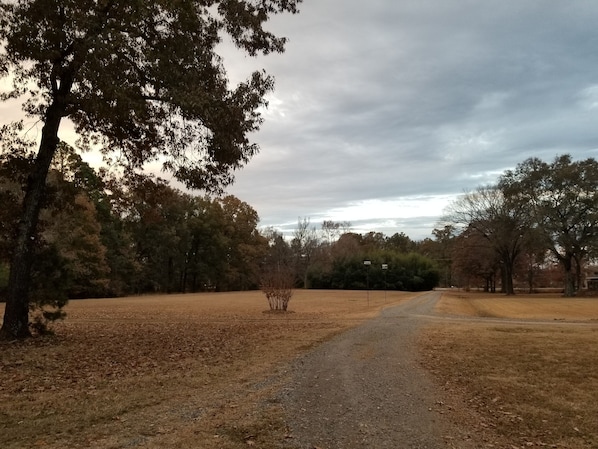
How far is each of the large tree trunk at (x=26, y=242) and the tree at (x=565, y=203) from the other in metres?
50.3

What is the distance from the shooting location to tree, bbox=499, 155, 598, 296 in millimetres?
50750

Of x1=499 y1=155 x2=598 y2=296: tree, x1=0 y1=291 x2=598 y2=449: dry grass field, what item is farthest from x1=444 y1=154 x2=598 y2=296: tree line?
x1=0 y1=291 x2=598 y2=449: dry grass field

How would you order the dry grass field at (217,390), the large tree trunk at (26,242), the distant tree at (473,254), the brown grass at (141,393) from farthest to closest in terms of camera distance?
the distant tree at (473,254) < the large tree trunk at (26,242) < the dry grass field at (217,390) < the brown grass at (141,393)

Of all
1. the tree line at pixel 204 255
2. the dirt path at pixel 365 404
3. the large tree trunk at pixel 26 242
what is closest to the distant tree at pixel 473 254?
the tree line at pixel 204 255

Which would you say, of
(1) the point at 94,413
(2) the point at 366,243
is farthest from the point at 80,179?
(2) the point at 366,243

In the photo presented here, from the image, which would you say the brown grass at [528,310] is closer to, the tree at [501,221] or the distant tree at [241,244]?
the tree at [501,221]

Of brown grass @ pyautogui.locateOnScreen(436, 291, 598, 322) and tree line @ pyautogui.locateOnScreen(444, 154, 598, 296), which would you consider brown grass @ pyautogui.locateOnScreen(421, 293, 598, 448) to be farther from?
tree line @ pyautogui.locateOnScreen(444, 154, 598, 296)

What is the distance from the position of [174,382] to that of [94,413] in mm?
1860

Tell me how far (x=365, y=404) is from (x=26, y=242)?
8707 mm

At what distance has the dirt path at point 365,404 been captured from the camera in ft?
16.0

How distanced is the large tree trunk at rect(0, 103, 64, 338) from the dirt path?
6.59 meters

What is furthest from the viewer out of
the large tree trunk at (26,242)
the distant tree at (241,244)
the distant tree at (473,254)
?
the distant tree at (241,244)

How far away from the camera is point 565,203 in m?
51.7

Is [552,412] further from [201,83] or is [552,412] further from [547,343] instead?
[201,83]
